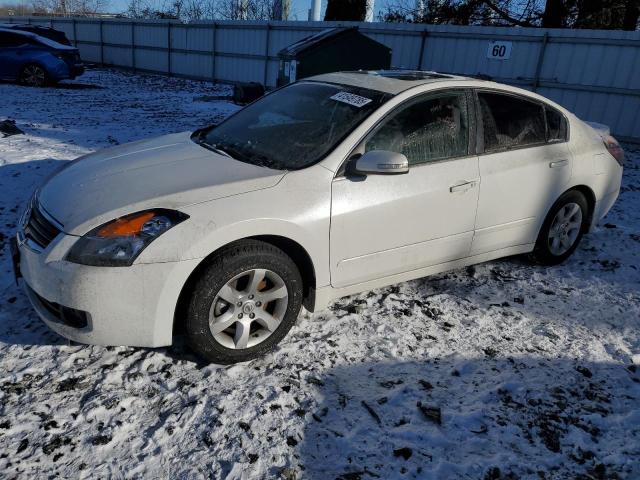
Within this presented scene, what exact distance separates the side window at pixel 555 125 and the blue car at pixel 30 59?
14.2 m

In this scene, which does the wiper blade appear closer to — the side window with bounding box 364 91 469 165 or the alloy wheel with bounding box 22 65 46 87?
the side window with bounding box 364 91 469 165

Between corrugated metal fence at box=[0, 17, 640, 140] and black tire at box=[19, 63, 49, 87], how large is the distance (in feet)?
18.8

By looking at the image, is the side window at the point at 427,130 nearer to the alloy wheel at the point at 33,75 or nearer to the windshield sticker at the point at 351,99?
the windshield sticker at the point at 351,99

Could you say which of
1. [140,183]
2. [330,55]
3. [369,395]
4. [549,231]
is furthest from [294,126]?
[330,55]

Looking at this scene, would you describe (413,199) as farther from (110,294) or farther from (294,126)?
(110,294)

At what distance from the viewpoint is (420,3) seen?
18.5m

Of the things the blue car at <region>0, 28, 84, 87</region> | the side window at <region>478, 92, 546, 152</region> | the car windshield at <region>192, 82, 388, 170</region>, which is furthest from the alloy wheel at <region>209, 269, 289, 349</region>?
the blue car at <region>0, 28, 84, 87</region>

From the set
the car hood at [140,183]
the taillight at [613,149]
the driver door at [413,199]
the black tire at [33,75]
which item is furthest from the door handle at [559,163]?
the black tire at [33,75]

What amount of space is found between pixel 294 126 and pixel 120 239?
1473 millimetres

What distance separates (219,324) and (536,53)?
11.3 metres

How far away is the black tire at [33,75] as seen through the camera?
1435 centimetres

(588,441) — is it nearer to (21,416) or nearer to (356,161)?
(356,161)

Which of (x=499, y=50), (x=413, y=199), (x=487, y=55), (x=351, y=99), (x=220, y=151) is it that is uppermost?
(x=499, y=50)

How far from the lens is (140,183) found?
2.98 metres
